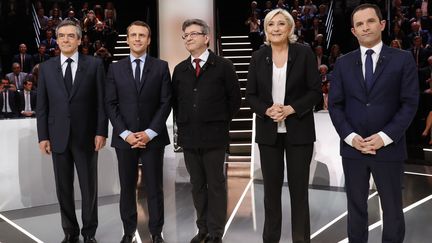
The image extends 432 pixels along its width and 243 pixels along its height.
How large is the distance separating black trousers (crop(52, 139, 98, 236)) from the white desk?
56.0 inches

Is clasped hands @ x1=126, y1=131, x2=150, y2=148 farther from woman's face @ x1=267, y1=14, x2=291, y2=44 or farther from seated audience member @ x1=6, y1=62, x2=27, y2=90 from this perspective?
seated audience member @ x1=6, y1=62, x2=27, y2=90

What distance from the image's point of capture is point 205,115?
351 centimetres

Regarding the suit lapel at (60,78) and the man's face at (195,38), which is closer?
the man's face at (195,38)

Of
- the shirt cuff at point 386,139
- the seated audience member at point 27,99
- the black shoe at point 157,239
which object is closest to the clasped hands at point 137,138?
the black shoe at point 157,239

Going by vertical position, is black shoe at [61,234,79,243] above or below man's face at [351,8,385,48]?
below

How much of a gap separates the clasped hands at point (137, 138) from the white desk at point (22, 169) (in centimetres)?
190

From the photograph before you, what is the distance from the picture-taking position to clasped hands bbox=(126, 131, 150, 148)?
3.44 meters

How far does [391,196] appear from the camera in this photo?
9.75ft

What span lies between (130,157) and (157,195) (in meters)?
0.33

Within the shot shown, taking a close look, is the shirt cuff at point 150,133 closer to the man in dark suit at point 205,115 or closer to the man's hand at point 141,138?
the man's hand at point 141,138

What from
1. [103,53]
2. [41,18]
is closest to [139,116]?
[103,53]

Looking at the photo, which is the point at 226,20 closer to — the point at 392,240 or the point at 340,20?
the point at 340,20

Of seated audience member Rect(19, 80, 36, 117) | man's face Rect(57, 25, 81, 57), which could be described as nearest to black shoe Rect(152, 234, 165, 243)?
man's face Rect(57, 25, 81, 57)

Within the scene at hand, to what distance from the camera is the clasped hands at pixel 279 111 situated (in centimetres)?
312
